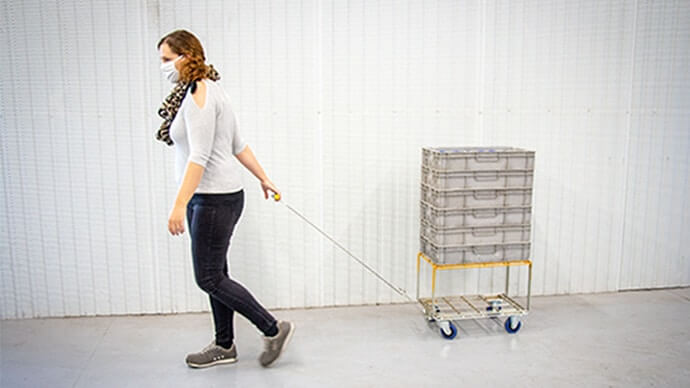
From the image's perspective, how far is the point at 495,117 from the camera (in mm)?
3709

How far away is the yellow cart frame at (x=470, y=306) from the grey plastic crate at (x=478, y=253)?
0.02 metres

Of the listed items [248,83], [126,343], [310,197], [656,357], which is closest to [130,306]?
[126,343]

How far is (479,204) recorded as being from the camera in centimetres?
321

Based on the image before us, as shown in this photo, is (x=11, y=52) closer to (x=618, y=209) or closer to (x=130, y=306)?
(x=130, y=306)

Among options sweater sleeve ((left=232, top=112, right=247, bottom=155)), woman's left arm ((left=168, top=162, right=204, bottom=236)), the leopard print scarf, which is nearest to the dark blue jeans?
woman's left arm ((left=168, top=162, right=204, bottom=236))

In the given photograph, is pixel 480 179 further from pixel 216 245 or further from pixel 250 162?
pixel 216 245

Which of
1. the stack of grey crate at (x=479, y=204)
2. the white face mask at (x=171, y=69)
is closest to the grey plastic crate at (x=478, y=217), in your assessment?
the stack of grey crate at (x=479, y=204)

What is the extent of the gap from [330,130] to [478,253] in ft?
3.54

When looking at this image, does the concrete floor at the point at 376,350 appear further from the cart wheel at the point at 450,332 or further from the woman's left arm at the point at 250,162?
the woman's left arm at the point at 250,162

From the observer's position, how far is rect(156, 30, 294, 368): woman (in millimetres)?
2506

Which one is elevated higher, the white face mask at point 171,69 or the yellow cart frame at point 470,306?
the white face mask at point 171,69

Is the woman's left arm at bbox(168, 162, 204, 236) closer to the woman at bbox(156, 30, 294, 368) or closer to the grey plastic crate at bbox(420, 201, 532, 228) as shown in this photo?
the woman at bbox(156, 30, 294, 368)

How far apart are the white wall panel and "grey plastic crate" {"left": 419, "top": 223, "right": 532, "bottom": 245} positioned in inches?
20.8

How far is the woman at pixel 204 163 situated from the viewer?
8.22 ft
